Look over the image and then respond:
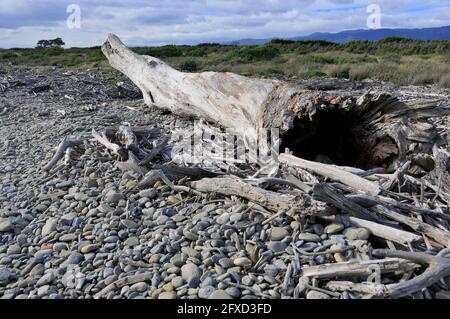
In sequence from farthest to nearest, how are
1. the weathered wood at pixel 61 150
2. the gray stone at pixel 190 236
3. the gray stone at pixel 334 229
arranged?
the weathered wood at pixel 61 150, the gray stone at pixel 190 236, the gray stone at pixel 334 229

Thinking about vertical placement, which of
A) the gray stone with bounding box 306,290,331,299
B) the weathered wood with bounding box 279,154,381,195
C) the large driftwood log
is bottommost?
the gray stone with bounding box 306,290,331,299

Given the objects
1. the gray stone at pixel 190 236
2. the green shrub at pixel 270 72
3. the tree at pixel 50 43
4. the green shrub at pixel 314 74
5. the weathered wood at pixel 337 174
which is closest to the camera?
the gray stone at pixel 190 236

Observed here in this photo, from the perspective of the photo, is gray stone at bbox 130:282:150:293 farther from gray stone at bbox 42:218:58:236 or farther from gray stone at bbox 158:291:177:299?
gray stone at bbox 42:218:58:236

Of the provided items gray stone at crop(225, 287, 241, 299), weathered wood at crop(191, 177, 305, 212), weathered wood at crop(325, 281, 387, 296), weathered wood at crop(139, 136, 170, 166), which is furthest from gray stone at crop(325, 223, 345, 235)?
weathered wood at crop(139, 136, 170, 166)

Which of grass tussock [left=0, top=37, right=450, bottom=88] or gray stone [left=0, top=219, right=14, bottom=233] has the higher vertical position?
grass tussock [left=0, top=37, right=450, bottom=88]

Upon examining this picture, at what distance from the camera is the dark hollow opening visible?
15.0ft

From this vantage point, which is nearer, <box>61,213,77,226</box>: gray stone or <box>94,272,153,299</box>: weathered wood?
<box>94,272,153,299</box>: weathered wood

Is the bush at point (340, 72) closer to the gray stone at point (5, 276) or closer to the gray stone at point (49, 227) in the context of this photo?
Answer: the gray stone at point (49, 227)

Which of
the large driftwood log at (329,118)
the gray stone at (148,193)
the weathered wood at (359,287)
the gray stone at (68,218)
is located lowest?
the weathered wood at (359,287)

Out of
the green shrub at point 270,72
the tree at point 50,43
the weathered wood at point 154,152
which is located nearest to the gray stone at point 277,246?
the weathered wood at point 154,152

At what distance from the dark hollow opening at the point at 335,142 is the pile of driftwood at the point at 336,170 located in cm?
1

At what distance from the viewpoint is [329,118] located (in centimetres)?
478

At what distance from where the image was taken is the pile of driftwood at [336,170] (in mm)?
2719

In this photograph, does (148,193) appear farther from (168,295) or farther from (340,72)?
(340,72)
